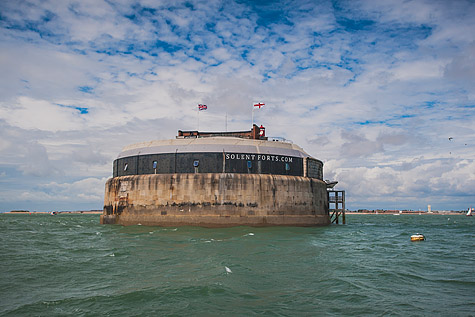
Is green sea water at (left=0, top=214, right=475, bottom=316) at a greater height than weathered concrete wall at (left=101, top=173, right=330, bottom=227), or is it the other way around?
weathered concrete wall at (left=101, top=173, right=330, bottom=227)

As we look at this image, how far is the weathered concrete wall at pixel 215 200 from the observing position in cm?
3775

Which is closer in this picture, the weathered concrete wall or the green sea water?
the green sea water

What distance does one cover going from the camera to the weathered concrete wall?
124 feet

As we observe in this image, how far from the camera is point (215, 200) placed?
3775 cm

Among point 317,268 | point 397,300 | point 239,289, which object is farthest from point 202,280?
point 397,300

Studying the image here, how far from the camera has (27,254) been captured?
2077 cm

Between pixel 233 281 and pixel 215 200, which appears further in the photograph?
pixel 215 200

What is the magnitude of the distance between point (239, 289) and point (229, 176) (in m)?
25.4

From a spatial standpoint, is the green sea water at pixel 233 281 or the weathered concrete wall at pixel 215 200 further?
the weathered concrete wall at pixel 215 200

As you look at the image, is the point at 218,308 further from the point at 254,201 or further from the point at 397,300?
the point at 254,201

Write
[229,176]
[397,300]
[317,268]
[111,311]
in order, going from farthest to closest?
A: 1. [229,176]
2. [317,268]
3. [397,300]
4. [111,311]

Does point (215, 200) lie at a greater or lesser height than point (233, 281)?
greater

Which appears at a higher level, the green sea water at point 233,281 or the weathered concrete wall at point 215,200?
the weathered concrete wall at point 215,200

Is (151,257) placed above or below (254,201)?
below
